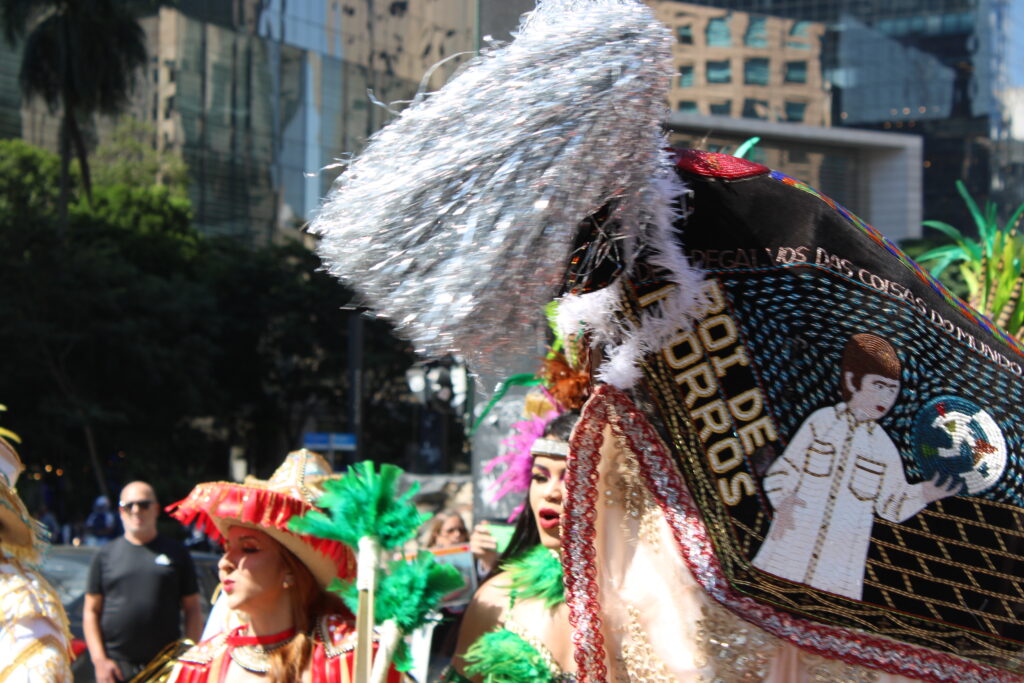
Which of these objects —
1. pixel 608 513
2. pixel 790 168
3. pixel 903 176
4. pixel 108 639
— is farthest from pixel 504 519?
pixel 903 176

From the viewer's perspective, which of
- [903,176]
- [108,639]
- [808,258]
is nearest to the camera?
[808,258]

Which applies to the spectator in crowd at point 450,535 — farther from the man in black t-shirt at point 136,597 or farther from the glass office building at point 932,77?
the glass office building at point 932,77

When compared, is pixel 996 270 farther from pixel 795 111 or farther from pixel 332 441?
pixel 795 111

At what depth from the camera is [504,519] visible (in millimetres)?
5902

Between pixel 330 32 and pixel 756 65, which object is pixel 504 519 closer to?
pixel 756 65

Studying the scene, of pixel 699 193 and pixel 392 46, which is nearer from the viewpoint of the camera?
pixel 699 193

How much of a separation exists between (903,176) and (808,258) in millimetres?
34965

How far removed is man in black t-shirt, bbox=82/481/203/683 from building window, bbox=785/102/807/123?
34.1 meters

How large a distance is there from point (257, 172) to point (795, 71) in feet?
58.1

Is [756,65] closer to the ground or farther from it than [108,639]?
farther from it

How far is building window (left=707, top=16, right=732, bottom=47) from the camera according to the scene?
35.9 meters

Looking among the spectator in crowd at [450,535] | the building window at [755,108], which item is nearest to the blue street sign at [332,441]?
the spectator in crowd at [450,535]

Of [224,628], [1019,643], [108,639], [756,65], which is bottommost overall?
[108,639]

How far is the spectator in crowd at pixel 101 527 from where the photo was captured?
1831 centimetres
